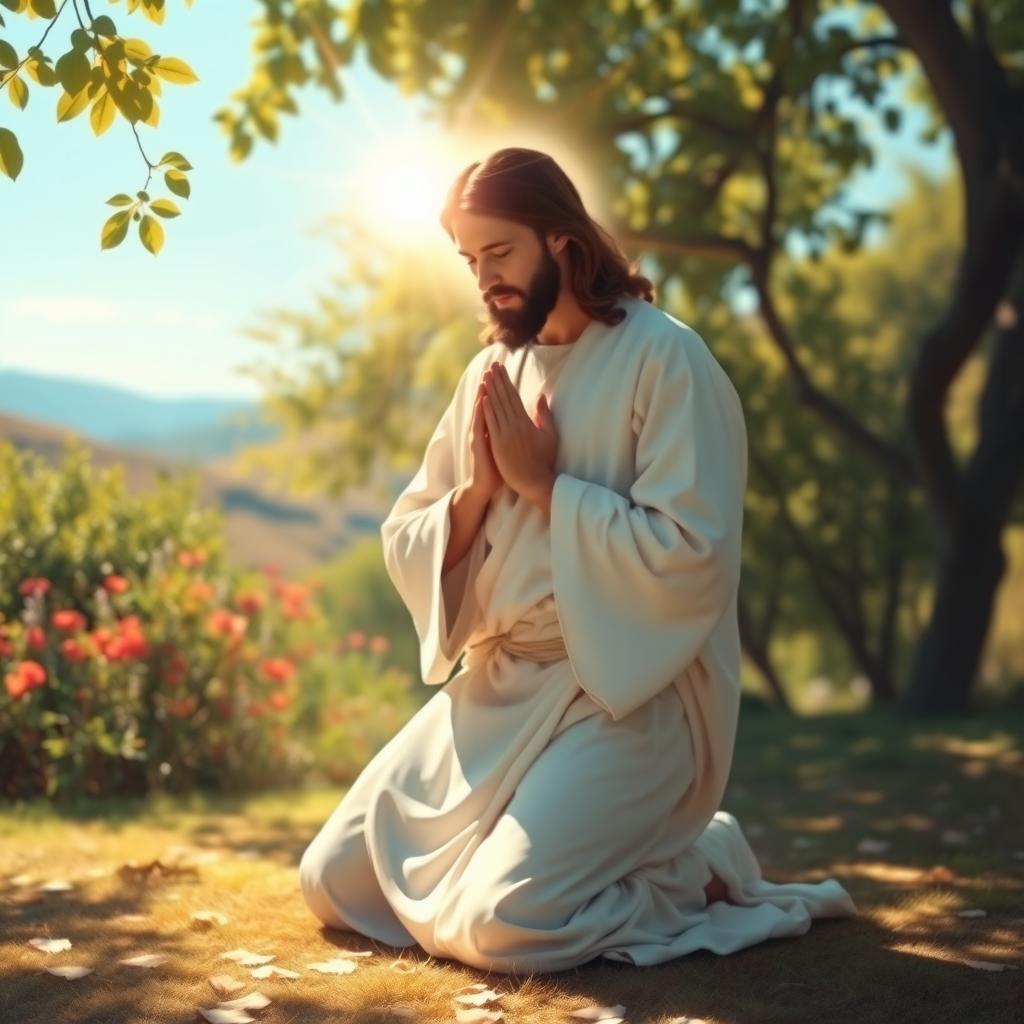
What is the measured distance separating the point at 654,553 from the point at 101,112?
179 centimetres

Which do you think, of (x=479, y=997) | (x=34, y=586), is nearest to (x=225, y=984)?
(x=479, y=997)

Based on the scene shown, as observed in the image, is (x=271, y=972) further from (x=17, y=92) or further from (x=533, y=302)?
(x=17, y=92)

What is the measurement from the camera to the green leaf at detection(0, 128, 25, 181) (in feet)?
10.8

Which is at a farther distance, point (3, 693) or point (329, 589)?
point (329, 589)

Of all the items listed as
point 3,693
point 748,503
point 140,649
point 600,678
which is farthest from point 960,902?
point 748,503

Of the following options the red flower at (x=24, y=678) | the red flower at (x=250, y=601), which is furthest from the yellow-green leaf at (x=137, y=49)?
the red flower at (x=250, y=601)

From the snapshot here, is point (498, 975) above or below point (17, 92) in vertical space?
below

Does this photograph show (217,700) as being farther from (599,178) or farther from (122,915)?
(599,178)

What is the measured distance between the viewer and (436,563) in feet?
13.7

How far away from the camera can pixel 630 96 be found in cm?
1106

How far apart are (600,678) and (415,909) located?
0.81 metres

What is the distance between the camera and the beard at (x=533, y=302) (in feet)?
13.6

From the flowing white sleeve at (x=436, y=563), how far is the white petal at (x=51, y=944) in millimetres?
1248

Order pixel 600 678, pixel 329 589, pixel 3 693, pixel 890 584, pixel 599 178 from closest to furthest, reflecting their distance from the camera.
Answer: pixel 600 678 < pixel 3 693 < pixel 599 178 < pixel 890 584 < pixel 329 589
